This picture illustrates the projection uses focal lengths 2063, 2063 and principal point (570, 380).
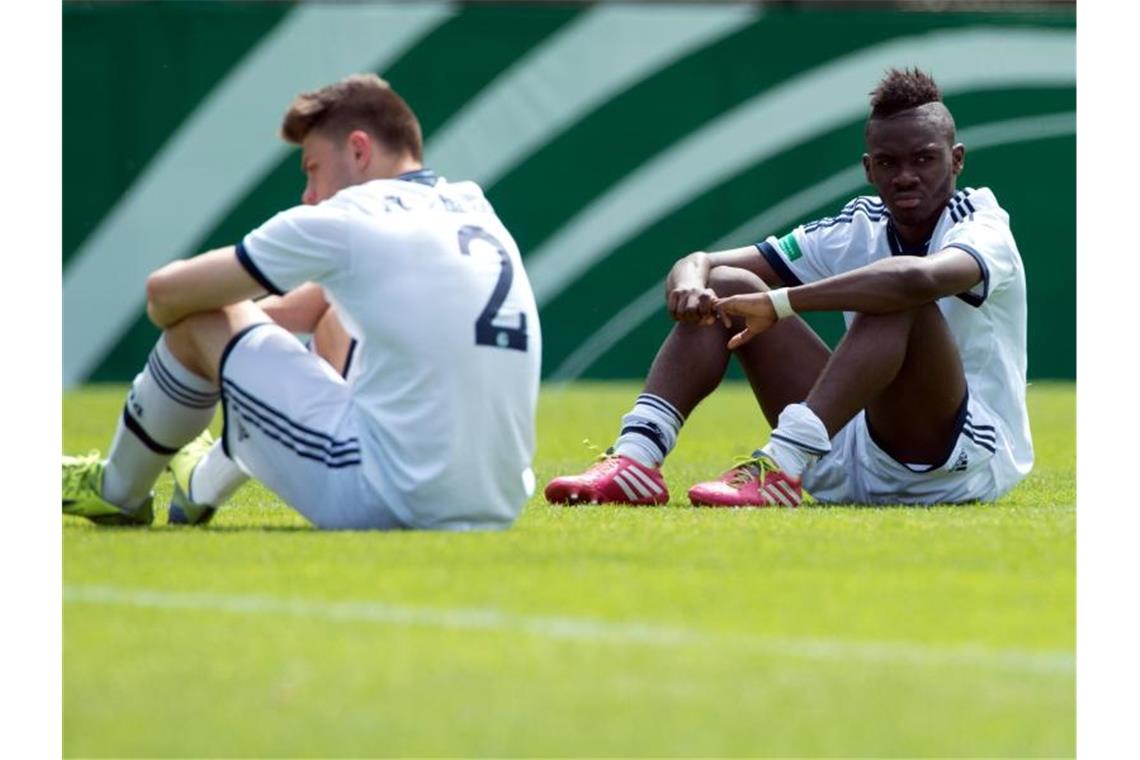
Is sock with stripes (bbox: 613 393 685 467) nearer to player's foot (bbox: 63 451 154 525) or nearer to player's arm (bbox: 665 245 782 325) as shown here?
player's arm (bbox: 665 245 782 325)

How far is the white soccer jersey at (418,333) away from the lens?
5004 millimetres

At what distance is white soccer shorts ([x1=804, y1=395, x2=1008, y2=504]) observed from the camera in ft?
20.6

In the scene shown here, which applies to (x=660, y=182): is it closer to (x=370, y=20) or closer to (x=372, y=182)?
(x=370, y=20)

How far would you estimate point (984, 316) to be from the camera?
20.8 ft

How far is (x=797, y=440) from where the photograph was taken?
6.04 m

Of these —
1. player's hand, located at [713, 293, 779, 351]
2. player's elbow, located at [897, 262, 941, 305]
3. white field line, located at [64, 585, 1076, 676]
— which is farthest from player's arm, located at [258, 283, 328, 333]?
player's elbow, located at [897, 262, 941, 305]

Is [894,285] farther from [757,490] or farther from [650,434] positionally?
[650,434]

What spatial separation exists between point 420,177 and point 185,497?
1081 millimetres

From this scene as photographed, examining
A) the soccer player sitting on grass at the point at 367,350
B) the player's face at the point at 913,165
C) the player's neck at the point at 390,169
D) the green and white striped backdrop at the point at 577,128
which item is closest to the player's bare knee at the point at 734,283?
the player's face at the point at 913,165

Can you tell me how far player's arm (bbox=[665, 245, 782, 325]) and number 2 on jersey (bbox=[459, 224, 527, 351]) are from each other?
105 centimetres

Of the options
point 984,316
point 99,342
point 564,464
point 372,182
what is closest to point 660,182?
point 99,342

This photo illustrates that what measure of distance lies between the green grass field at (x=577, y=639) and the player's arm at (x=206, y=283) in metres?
0.59

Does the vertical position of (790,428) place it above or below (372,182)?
A: below

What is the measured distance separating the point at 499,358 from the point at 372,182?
55 centimetres
